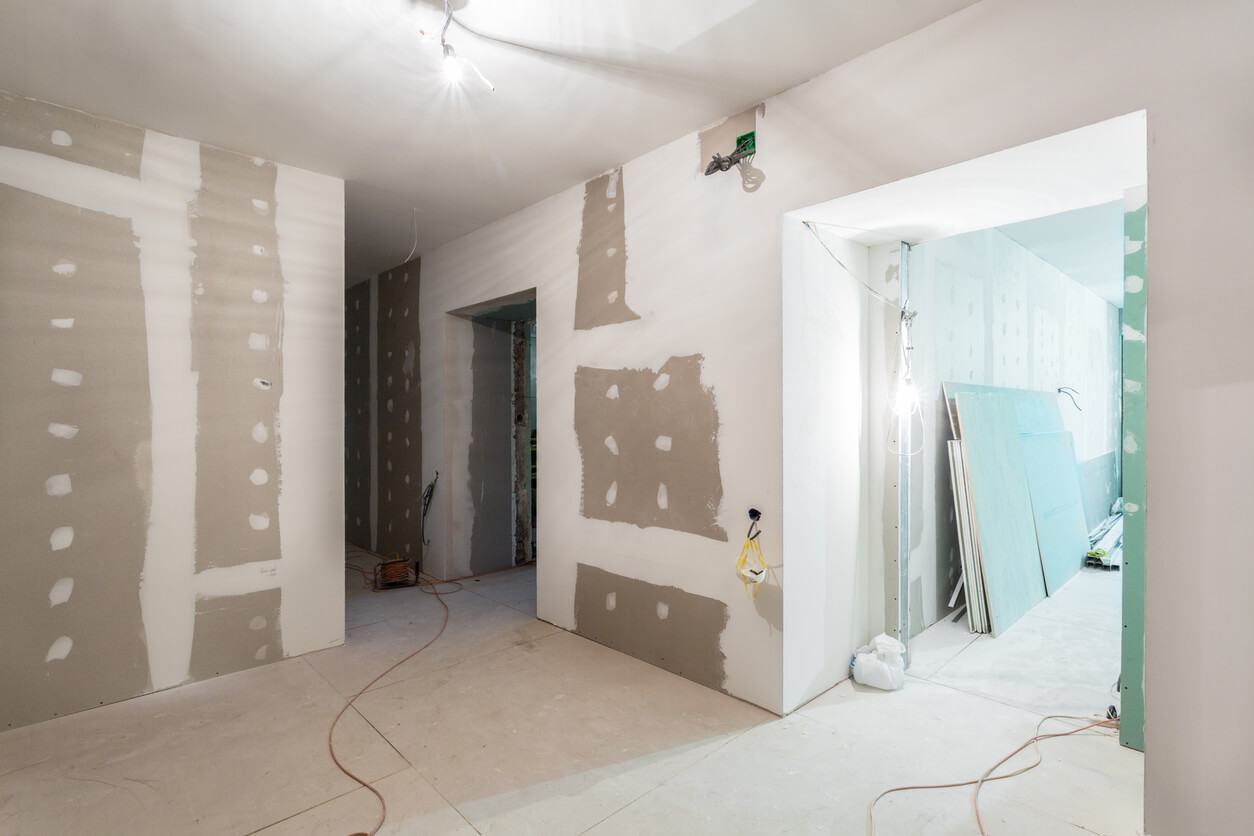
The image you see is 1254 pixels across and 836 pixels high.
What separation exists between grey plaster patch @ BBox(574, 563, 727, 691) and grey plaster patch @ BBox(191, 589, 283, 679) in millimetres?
1655

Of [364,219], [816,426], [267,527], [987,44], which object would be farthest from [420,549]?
[987,44]

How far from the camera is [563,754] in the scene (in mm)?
2205

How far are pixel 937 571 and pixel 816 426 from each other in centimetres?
161

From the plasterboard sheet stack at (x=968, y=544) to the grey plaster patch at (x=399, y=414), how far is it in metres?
4.00

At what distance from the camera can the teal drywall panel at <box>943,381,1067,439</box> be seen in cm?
375

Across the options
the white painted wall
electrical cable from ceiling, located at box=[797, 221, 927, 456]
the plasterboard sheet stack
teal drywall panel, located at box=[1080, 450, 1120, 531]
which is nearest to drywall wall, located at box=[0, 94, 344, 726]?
the white painted wall

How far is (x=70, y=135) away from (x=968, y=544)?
5047 millimetres

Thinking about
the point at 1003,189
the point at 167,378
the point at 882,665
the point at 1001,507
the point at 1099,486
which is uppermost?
the point at 1003,189

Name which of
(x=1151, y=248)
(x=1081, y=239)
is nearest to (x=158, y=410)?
(x=1151, y=248)

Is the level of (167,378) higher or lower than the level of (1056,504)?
higher

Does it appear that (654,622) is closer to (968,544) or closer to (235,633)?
(968,544)

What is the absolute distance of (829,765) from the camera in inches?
83.7

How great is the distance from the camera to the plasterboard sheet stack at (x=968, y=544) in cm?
337

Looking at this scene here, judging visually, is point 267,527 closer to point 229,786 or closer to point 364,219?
point 229,786
